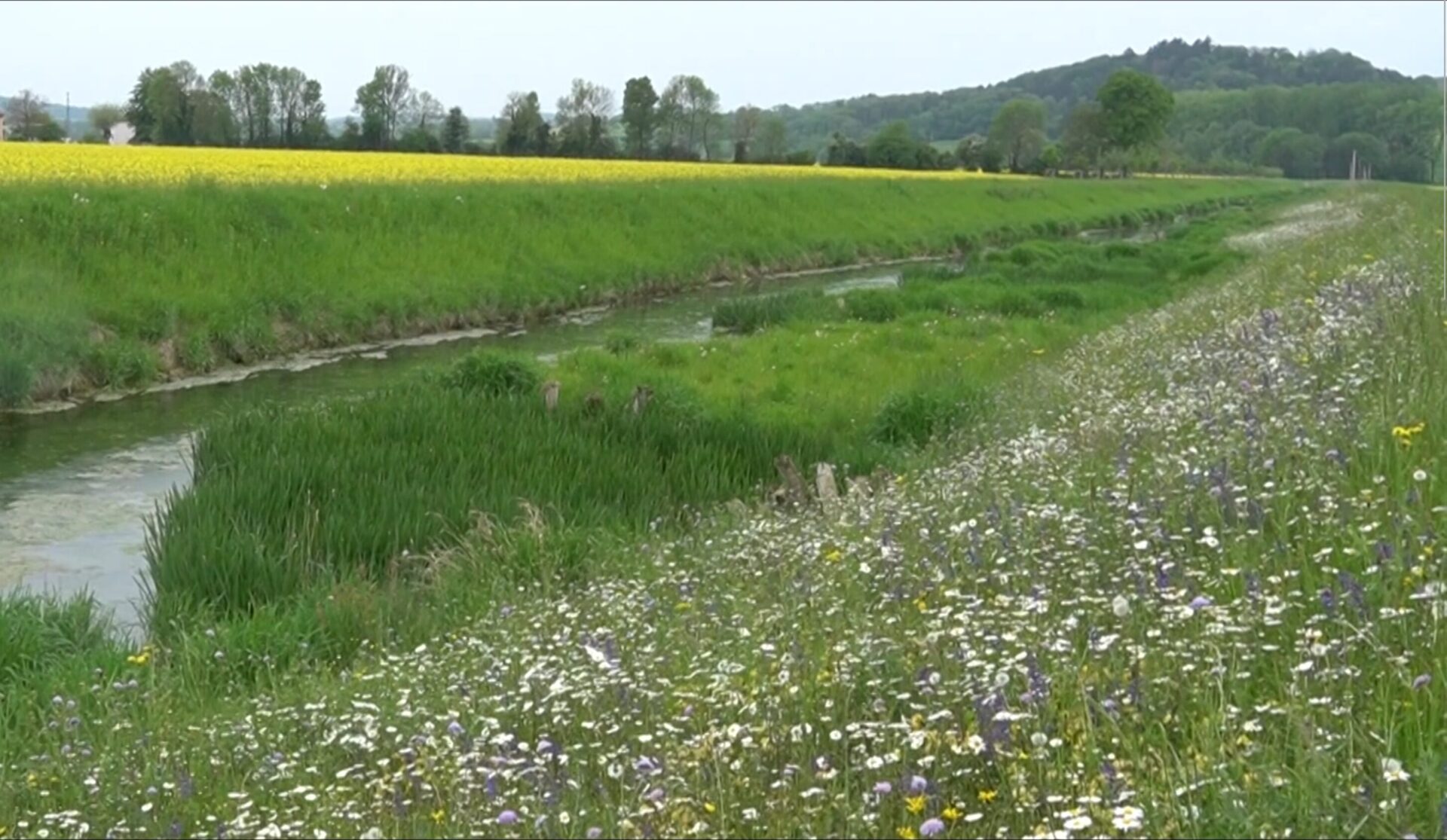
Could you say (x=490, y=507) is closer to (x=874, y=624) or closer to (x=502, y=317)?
(x=874, y=624)

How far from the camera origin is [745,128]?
112 m

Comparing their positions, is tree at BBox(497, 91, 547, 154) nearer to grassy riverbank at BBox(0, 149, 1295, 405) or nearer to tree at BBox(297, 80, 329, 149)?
tree at BBox(297, 80, 329, 149)

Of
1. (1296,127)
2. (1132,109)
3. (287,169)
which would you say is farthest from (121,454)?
(1296,127)

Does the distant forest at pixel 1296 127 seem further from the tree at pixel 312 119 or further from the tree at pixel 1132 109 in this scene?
the tree at pixel 312 119

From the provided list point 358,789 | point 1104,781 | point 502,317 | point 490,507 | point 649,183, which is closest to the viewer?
point 1104,781

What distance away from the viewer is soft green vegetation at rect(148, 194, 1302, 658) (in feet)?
31.7

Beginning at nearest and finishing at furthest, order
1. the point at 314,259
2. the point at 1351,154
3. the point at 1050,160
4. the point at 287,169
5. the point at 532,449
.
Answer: the point at 532,449 < the point at 314,259 < the point at 287,169 < the point at 1050,160 < the point at 1351,154

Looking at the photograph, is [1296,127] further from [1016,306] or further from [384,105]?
[1016,306]

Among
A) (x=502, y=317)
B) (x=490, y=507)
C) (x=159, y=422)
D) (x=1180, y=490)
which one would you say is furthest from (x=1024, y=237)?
(x=1180, y=490)

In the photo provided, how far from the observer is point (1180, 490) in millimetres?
6246

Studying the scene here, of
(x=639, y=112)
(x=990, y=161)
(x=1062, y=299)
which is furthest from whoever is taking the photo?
(x=990, y=161)

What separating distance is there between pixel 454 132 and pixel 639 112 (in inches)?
632

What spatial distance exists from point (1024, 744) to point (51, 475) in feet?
40.0

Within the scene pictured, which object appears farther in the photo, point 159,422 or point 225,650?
point 159,422
